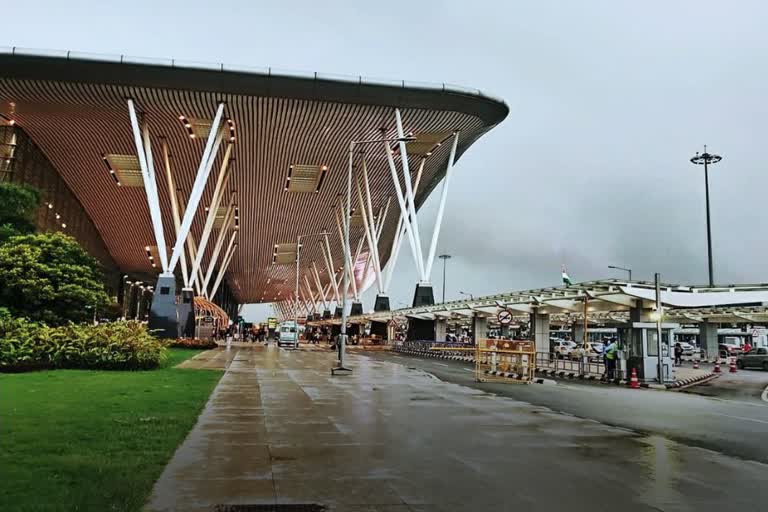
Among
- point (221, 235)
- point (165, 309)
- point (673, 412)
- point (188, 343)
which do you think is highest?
point (221, 235)

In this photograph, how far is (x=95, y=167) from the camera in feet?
188

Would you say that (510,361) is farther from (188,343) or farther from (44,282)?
(188,343)

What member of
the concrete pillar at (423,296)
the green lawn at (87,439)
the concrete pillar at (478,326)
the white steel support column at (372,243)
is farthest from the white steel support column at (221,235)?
the green lawn at (87,439)

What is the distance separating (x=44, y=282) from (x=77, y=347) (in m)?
7.08

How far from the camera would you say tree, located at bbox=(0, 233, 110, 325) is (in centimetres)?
2611

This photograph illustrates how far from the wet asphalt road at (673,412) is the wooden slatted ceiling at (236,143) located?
2998 centimetres

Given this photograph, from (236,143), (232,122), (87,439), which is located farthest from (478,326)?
(87,439)

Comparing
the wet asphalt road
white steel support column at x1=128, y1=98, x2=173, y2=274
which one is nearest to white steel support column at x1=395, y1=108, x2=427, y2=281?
white steel support column at x1=128, y1=98, x2=173, y2=274

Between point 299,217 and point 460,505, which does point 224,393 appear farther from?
point 299,217

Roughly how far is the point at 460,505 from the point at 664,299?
21.1 meters

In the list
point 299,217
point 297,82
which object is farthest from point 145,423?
point 299,217

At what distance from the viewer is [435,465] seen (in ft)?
24.7

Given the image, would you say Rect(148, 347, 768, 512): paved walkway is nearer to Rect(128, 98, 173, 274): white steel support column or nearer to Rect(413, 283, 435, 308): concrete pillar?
Rect(128, 98, 173, 274): white steel support column

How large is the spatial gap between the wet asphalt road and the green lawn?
26.3 feet
